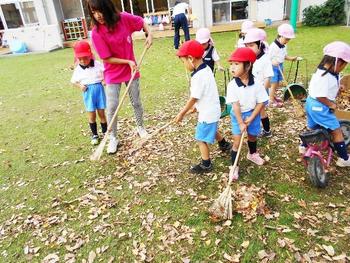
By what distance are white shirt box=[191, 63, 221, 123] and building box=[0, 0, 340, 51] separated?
15.3m

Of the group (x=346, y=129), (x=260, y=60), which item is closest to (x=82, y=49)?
(x=260, y=60)

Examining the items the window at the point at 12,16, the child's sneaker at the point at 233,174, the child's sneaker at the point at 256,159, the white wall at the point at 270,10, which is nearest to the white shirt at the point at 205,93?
the child's sneaker at the point at 233,174

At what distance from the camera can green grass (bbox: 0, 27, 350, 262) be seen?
3.26 metres

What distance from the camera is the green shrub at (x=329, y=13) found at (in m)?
15.3

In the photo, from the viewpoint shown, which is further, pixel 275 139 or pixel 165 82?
pixel 165 82

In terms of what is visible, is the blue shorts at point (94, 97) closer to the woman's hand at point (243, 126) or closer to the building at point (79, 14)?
the woman's hand at point (243, 126)

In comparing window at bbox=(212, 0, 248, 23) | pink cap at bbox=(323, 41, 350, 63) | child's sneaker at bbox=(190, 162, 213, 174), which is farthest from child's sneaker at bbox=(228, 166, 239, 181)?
window at bbox=(212, 0, 248, 23)

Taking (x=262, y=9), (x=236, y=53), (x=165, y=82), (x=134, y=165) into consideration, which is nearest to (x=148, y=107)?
(x=165, y=82)

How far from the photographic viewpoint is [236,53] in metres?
3.61

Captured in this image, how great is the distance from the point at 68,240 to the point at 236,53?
2.90 m

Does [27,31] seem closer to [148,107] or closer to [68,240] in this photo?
[148,107]

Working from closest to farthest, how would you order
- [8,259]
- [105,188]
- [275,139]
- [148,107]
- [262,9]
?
[8,259] < [105,188] < [275,139] < [148,107] < [262,9]

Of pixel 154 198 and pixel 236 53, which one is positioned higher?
pixel 236 53

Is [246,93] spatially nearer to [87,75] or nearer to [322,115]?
[322,115]
